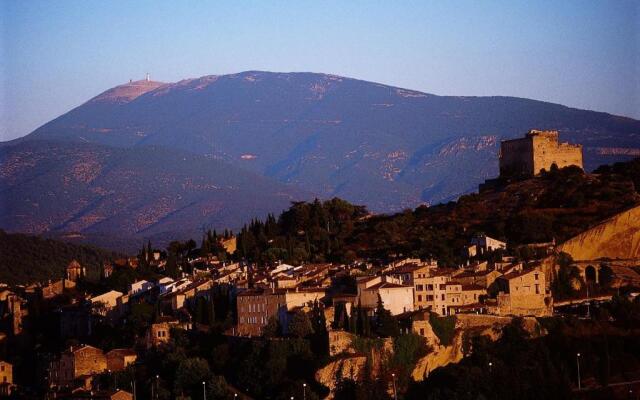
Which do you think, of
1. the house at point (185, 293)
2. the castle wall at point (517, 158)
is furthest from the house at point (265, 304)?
the castle wall at point (517, 158)

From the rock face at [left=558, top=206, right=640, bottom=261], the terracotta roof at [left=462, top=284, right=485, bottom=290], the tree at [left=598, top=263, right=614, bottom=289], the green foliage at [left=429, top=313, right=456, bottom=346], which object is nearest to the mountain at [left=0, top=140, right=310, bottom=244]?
the rock face at [left=558, top=206, right=640, bottom=261]

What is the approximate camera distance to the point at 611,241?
66062 millimetres

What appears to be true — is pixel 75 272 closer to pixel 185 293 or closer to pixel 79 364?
pixel 185 293

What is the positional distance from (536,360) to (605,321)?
14.7 feet

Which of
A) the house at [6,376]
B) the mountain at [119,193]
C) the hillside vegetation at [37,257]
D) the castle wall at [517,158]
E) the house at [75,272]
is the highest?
the mountain at [119,193]

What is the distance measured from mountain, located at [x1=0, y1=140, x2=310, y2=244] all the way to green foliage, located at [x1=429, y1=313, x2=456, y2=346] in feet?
360

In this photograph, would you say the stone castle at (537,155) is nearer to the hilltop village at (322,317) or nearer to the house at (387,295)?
the hilltop village at (322,317)

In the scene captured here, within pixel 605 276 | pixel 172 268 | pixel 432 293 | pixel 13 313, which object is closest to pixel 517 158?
pixel 172 268

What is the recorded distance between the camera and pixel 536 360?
172 ft

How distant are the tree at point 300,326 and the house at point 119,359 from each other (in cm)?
674

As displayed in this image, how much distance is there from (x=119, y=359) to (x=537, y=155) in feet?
101

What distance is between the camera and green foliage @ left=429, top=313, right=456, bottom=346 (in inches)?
2138

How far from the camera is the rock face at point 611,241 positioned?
65.1m

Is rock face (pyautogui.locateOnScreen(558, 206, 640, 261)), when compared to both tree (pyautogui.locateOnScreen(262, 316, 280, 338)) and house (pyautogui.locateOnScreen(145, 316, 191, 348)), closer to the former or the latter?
tree (pyautogui.locateOnScreen(262, 316, 280, 338))
